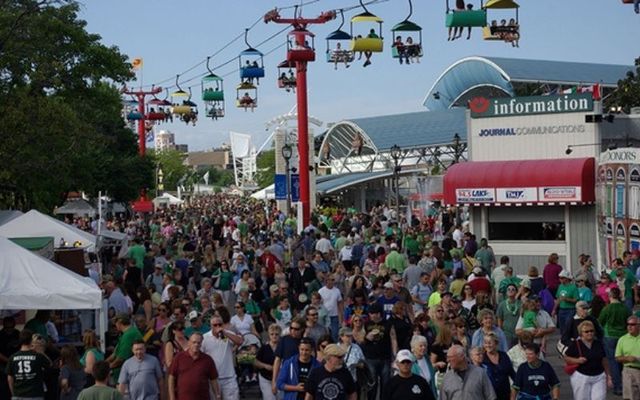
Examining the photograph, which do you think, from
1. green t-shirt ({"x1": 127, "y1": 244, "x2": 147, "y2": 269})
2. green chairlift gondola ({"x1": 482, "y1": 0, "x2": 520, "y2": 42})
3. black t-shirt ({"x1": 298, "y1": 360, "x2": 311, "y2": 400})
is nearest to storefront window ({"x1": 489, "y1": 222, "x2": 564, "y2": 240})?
green chairlift gondola ({"x1": 482, "y1": 0, "x2": 520, "y2": 42})

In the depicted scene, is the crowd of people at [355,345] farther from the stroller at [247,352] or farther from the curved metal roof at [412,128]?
the curved metal roof at [412,128]

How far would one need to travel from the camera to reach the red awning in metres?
29.1

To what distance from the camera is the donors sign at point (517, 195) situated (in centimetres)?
2983

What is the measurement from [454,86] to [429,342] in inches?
3897

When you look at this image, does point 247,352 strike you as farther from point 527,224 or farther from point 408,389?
point 527,224

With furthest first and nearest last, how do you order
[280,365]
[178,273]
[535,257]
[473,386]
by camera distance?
[535,257]
[178,273]
[280,365]
[473,386]

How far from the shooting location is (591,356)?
11812 millimetres

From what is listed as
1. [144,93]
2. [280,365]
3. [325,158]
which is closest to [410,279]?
[280,365]

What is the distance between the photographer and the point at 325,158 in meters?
105

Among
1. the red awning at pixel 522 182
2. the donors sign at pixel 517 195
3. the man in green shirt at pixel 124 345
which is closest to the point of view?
the man in green shirt at pixel 124 345

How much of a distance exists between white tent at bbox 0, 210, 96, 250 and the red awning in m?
12.0

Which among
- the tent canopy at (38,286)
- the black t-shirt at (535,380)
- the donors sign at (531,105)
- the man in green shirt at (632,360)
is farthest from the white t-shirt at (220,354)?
the donors sign at (531,105)

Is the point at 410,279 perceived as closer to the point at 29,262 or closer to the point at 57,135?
the point at 29,262

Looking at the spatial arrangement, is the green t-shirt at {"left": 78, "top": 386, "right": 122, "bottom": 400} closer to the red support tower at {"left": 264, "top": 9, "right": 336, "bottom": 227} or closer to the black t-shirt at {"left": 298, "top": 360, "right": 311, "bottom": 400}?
the black t-shirt at {"left": 298, "top": 360, "right": 311, "bottom": 400}
